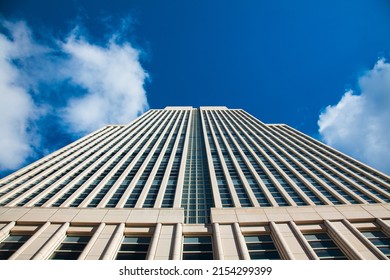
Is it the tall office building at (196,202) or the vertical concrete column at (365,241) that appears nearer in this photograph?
the vertical concrete column at (365,241)

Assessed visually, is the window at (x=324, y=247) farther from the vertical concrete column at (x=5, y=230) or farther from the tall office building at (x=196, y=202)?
the vertical concrete column at (x=5, y=230)

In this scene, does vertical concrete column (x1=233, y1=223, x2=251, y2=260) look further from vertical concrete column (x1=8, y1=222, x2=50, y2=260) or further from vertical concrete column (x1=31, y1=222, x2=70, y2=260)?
vertical concrete column (x1=8, y1=222, x2=50, y2=260)

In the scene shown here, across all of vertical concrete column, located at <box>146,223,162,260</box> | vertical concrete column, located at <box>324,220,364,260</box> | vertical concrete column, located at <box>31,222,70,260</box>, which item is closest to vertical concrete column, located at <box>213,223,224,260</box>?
vertical concrete column, located at <box>146,223,162,260</box>

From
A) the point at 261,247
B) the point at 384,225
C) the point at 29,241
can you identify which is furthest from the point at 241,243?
the point at 29,241

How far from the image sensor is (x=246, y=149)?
173 ft

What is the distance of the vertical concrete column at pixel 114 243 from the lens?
18556 mm

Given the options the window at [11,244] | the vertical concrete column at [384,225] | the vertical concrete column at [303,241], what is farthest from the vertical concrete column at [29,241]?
the vertical concrete column at [384,225]

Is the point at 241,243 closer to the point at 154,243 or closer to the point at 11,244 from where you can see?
A: the point at 154,243

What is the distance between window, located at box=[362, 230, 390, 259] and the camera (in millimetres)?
20661

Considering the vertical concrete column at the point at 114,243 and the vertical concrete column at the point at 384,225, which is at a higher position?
the vertical concrete column at the point at 384,225

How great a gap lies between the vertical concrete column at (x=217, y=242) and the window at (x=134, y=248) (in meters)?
6.31
